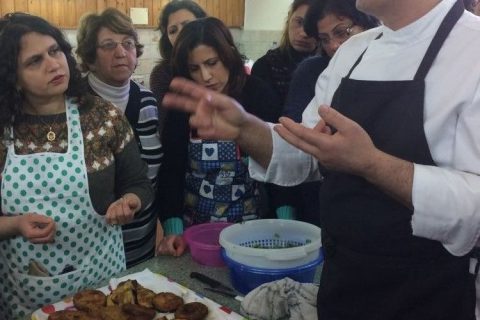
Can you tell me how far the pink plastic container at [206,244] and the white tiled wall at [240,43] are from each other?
3.55 meters

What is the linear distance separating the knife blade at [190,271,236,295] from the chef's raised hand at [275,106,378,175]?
534mm

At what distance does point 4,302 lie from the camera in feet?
4.68

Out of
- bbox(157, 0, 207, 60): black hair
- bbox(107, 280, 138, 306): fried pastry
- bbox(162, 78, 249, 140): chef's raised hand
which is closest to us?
bbox(162, 78, 249, 140): chef's raised hand

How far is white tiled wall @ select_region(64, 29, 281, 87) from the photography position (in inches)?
193

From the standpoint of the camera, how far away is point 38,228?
4.13 feet

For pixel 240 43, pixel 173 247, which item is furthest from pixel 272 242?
→ pixel 240 43

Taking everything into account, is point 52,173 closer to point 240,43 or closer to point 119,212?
point 119,212

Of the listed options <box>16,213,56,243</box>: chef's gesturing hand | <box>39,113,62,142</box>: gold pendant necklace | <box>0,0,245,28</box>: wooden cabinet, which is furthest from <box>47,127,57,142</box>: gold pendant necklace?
<box>0,0,245,28</box>: wooden cabinet

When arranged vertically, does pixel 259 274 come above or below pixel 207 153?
below

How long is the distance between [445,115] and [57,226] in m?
1.03

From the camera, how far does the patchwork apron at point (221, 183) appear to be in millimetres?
1647

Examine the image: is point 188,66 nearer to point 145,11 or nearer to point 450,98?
point 450,98

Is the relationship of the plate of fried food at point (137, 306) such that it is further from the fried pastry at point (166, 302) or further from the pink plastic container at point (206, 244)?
the pink plastic container at point (206, 244)

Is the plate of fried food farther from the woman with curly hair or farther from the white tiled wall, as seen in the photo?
the white tiled wall
